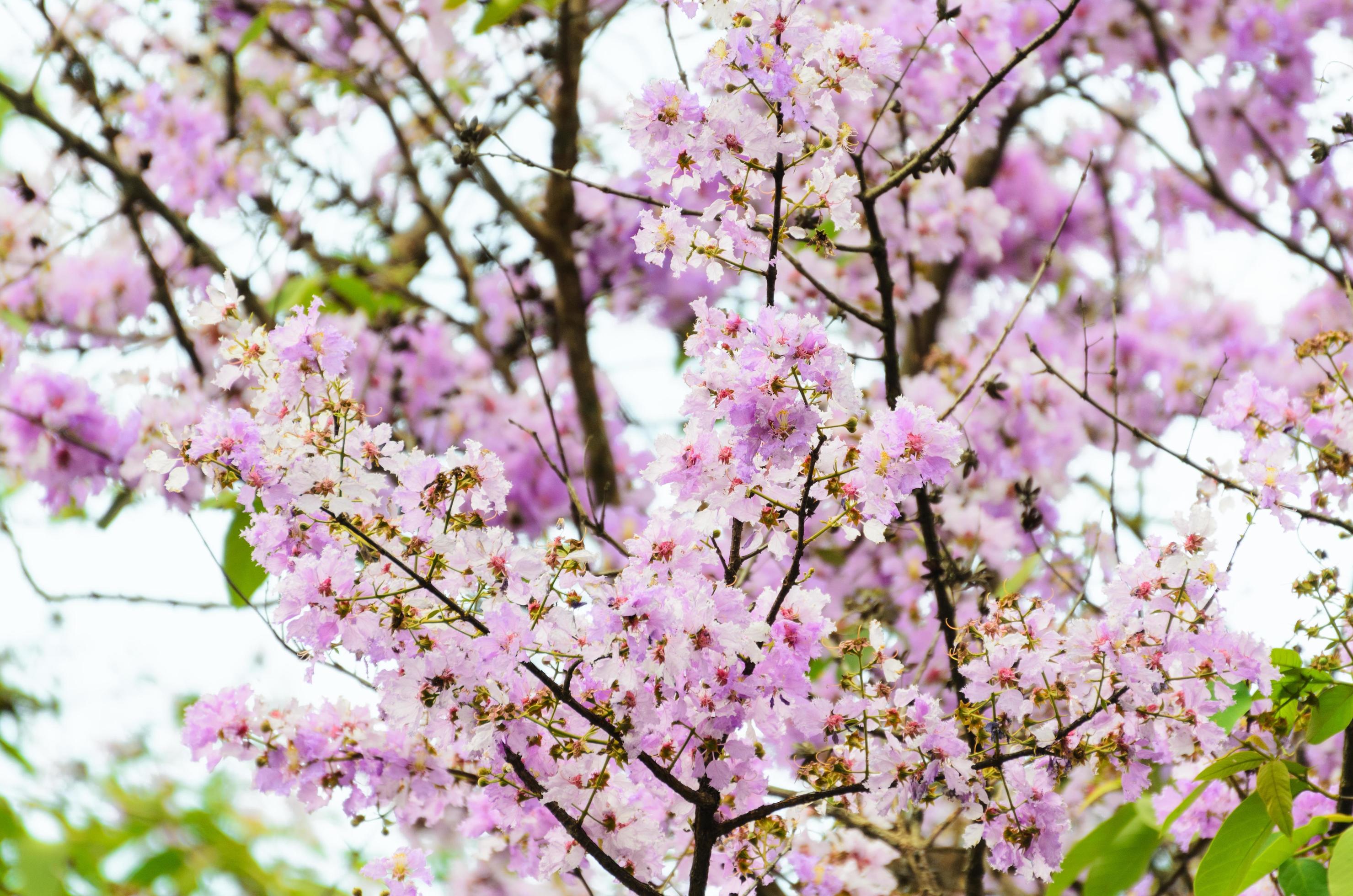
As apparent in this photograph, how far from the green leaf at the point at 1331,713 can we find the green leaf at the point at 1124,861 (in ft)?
1.37

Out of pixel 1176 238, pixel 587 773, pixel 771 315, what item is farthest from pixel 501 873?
pixel 1176 238

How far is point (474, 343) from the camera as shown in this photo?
174 inches

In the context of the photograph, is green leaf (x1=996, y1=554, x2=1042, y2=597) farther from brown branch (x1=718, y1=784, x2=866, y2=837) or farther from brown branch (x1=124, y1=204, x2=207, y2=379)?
brown branch (x1=124, y1=204, x2=207, y2=379)

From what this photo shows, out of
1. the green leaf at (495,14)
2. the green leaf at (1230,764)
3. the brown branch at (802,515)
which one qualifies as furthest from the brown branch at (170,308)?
the green leaf at (1230,764)

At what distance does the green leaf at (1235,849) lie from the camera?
1.63 m

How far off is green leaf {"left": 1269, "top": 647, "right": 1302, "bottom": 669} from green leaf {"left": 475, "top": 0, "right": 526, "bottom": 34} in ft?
6.78

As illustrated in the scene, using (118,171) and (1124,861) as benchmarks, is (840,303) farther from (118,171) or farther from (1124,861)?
(118,171)

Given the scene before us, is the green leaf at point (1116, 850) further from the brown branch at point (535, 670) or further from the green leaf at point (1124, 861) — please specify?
the brown branch at point (535, 670)

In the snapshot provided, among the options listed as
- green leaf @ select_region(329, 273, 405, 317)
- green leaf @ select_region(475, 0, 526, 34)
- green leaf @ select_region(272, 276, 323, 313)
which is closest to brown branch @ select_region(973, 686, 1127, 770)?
green leaf @ select_region(475, 0, 526, 34)

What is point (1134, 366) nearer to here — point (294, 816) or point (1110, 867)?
point (1110, 867)

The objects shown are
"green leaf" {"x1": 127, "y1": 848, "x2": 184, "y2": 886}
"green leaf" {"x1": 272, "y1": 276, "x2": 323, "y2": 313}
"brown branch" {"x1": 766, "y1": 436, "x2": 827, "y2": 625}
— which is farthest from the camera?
"green leaf" {"x1": 272, "y1": 276, "x2": 323, "y2": 313}

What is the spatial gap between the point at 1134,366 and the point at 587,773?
3.77 metres

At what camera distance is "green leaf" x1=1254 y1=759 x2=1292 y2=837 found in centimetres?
150

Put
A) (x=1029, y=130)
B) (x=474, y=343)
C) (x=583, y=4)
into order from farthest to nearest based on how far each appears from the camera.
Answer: (x=1029, y=130) < (x=474, y=343) < (x=583, y=4)
